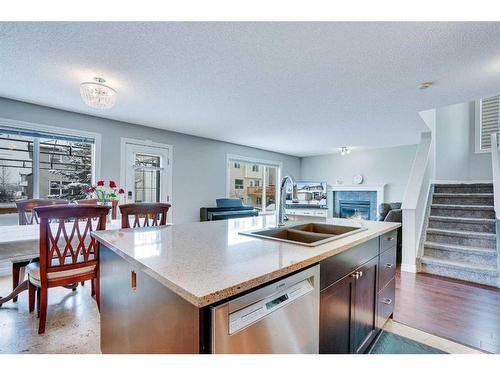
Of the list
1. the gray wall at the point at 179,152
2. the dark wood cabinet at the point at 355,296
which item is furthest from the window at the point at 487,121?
the dark wood cabinet at the point at 355,296

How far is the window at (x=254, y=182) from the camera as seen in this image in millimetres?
6023

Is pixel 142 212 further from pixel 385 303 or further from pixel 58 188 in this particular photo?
pixel 58 188

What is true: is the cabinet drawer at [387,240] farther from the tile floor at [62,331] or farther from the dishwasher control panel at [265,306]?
the dishwasher control panel at [265,306]

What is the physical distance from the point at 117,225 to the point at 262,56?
223 cm

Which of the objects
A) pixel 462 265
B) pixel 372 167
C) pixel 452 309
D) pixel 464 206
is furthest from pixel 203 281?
pixel 372 167

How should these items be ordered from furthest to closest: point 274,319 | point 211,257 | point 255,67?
point 255,67
point 211,257
point 274,319

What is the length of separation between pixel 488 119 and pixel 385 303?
5.38m

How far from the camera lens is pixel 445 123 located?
4816 mm

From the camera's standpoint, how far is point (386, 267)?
1.88 m

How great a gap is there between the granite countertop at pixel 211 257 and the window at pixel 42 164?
278cm

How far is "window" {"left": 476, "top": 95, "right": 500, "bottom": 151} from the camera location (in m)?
4.88

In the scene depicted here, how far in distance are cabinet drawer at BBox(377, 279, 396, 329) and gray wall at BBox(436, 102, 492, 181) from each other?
13.2 feet
